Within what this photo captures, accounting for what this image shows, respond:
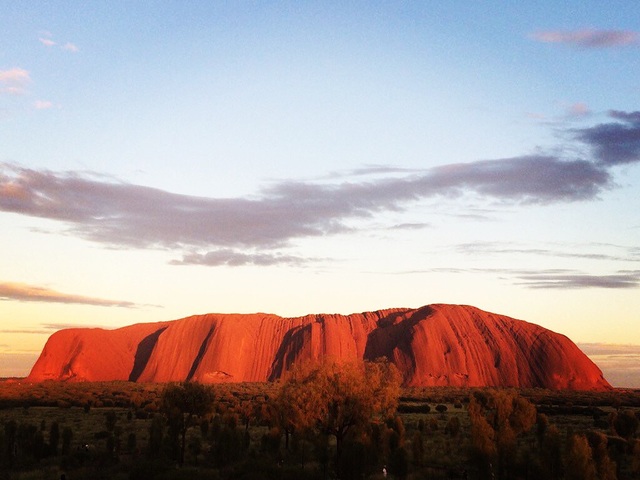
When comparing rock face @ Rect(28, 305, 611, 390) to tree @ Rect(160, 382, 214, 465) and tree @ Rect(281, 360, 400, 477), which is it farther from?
tree @ Rect(281, 360, 400, 477)

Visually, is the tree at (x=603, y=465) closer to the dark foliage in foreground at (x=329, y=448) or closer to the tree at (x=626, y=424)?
the dark foliage in foreground at (x=329, y=448)

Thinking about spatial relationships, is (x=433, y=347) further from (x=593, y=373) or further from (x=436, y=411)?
(x=436, y=411)

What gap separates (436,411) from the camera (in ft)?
217

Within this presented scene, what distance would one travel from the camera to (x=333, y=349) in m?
130

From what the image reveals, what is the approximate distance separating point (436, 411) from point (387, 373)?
37.8 m

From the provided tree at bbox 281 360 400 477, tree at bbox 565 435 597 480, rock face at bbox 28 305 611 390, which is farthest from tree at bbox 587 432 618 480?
rock face at bbox 28 305 611 390

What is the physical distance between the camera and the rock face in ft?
397

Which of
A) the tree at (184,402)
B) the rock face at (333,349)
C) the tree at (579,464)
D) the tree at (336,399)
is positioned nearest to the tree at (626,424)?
the tree at (579,464)

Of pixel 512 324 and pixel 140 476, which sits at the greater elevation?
pixel 512 324

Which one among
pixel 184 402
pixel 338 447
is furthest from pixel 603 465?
pixel 184 402

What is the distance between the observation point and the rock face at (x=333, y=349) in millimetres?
121000

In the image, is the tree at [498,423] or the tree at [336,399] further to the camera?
the tree at [498,423]

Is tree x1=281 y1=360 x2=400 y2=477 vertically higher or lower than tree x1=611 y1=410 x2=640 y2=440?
higher

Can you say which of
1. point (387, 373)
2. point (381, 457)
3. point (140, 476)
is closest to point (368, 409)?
point (387, 373)
